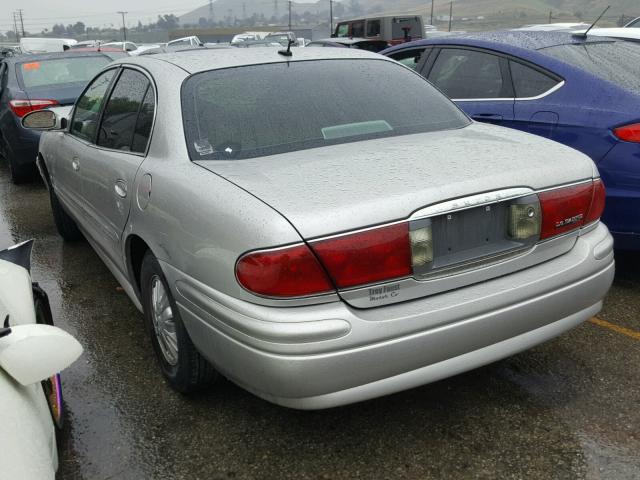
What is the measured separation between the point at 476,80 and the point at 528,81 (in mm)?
468

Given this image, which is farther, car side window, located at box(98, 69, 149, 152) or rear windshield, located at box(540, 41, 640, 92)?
rear windshield, located at box(540, 41, 640, 92)

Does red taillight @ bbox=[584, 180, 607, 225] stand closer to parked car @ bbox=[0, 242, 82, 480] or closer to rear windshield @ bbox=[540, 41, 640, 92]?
rear windshield @ bbox=[540, 41, 640, 92]

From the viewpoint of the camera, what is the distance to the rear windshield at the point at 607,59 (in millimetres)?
3885

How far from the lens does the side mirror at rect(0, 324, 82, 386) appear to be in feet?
5.91

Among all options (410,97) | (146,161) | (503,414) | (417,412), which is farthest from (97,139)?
(503,414)

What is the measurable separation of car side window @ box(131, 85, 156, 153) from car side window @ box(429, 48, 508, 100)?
242 centimetres

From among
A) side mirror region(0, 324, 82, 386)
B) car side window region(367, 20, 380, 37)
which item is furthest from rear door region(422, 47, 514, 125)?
car side window region(367, 20, 380, 37)

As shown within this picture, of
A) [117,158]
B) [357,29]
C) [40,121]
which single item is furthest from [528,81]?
[357,29]

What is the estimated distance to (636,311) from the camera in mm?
3670

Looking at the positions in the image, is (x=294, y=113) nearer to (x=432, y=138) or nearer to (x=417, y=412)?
(x=432, y=138)

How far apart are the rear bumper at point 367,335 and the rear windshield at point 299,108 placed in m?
0.67

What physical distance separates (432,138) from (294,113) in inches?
24.5

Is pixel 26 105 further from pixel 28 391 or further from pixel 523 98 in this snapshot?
pixel 28 391

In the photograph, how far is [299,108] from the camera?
2889mm
